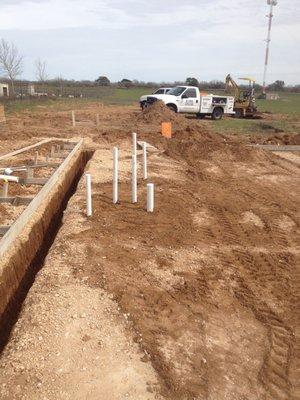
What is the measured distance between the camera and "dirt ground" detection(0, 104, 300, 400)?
144 inches

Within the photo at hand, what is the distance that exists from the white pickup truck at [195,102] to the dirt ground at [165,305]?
18.4m

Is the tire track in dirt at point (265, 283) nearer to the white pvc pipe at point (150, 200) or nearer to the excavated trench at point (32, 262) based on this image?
the white pvc pipe at point (150, 200)

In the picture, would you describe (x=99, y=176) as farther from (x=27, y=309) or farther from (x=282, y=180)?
(x=27, y=309)

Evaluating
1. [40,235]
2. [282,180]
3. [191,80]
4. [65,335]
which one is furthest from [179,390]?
[191,80]

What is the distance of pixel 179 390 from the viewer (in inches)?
140

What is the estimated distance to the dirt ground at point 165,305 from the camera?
12.0ft

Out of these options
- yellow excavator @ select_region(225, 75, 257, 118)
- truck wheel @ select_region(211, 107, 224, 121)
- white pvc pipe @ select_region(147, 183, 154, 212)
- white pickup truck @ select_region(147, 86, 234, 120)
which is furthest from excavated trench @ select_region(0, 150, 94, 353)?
yellow excavator @ select_region(225, 75, 257, 118)

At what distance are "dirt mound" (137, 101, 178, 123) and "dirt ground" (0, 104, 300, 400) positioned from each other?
1400 cm

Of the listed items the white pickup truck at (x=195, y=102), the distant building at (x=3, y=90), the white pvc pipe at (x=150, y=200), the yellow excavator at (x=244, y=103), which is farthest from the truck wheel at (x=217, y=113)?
the distant building at (x=3, y=90)

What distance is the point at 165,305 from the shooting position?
4855 millimetres

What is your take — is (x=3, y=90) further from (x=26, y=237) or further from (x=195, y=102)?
(x=26, y=237)

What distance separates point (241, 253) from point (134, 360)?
10.4 ft

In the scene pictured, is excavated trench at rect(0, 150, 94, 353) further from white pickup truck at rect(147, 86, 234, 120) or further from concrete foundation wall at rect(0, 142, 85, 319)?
white pickup truck at rect(147, 86, 234, 120)

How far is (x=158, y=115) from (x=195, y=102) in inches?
196
